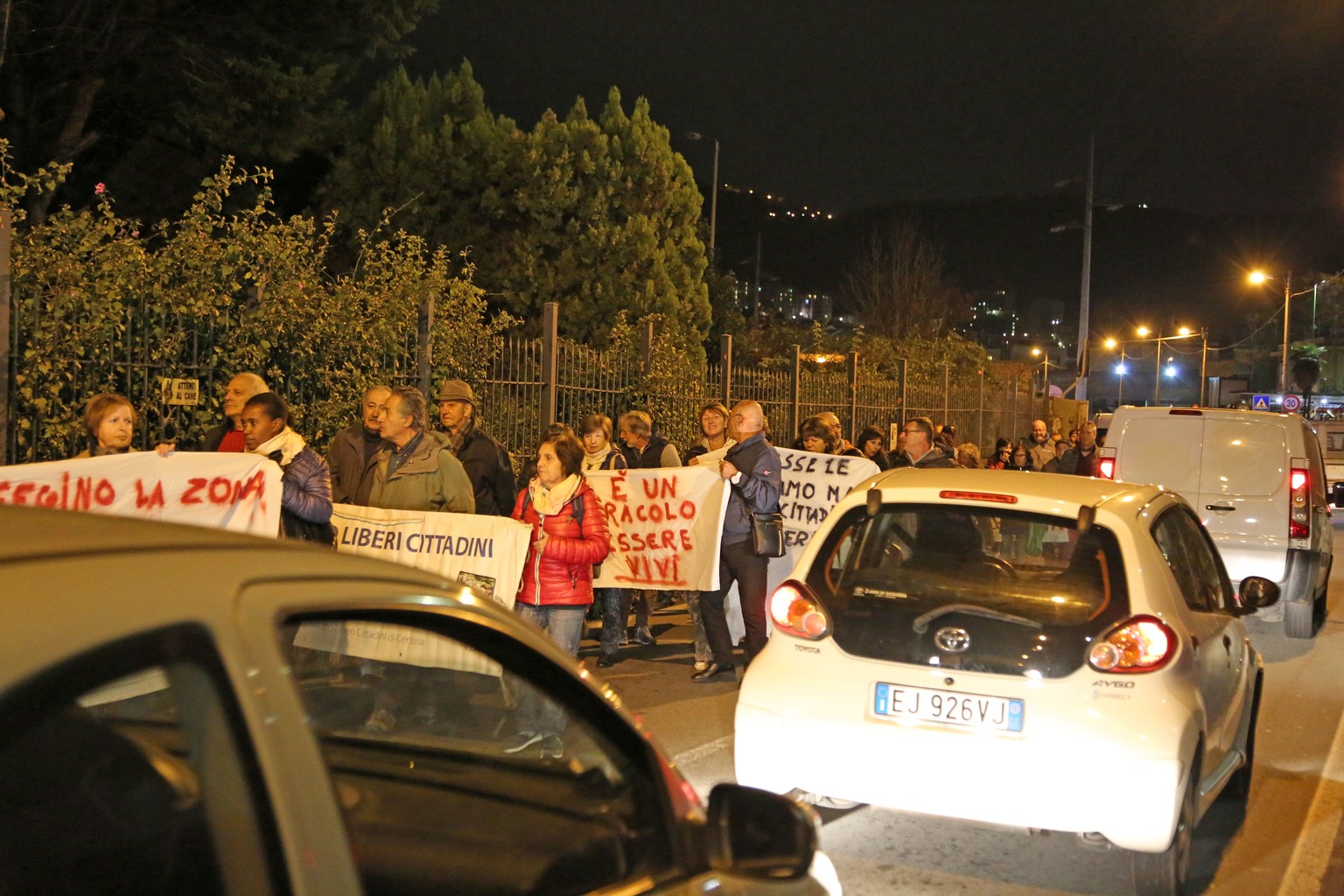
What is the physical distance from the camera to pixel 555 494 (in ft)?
25.9

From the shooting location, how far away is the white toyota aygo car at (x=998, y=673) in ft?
15.7

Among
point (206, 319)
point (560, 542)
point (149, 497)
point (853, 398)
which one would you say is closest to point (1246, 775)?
point (560, 542)

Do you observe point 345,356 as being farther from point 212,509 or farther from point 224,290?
point 212,509

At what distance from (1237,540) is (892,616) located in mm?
8136

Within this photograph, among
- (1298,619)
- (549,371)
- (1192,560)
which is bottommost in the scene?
(1298,619)

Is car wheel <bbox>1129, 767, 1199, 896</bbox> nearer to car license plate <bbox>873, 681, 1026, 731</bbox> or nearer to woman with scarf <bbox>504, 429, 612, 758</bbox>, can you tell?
car license plate <bbox>873, 681, 1026, 731</bbox>

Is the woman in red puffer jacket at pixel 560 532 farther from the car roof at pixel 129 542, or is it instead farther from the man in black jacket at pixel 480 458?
the car roof at pixel 129 542

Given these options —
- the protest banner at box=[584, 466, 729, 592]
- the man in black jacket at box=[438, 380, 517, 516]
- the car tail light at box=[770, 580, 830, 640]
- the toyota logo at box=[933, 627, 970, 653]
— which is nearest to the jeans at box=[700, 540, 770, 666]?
the protest banner at box=[584, 466, 729, 592]

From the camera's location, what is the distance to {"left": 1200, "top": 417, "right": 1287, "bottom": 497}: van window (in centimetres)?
1202

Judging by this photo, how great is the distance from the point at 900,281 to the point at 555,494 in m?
33.9

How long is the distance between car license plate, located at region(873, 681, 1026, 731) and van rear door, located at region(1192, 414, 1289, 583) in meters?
8.01

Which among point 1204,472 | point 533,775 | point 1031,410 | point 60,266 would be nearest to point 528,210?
point 1031,410

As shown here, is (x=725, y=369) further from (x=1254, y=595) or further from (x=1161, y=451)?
(x=1254, y=595)

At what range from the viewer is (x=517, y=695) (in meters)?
2.39
